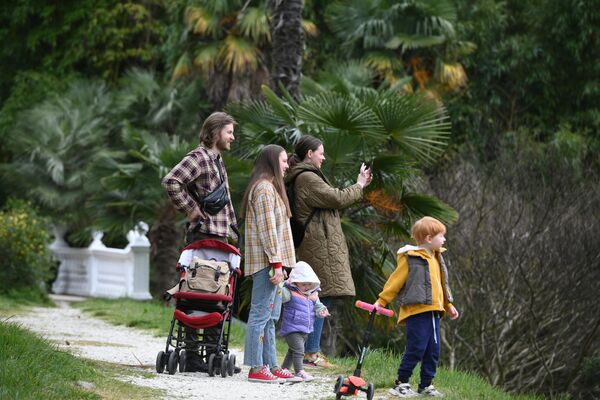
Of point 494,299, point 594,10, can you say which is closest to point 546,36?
point 594,10

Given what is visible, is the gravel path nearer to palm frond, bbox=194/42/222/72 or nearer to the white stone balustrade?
the white stone balustrade

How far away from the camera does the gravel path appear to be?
7578 millimetres

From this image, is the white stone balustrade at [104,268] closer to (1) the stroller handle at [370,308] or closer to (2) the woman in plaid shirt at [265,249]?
(2) the woman in plaid shirt at [265,249]

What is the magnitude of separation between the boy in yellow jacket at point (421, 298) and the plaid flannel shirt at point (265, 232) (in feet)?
2.80

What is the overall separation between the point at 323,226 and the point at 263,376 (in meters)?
1.43

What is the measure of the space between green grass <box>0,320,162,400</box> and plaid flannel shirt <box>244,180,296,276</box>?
1.23 meters

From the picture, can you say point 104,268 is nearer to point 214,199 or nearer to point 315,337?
point 315,337

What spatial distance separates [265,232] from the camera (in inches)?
319

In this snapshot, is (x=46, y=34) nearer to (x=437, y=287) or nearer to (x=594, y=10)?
(x=594, y=10)

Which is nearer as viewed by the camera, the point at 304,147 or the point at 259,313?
the point at 259,313

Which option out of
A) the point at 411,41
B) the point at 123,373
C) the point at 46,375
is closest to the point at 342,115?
the point at 123,373

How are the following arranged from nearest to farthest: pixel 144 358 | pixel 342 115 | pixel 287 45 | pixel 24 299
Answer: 1. pixel 144 358
2. pixel 342 115
3. pixel 287 45
4. pixel 24 299

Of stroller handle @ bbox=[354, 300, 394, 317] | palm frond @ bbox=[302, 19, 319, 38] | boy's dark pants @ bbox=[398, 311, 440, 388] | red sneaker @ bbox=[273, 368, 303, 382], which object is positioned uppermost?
palm frond @ bbox=[302, 19, 319, 38]

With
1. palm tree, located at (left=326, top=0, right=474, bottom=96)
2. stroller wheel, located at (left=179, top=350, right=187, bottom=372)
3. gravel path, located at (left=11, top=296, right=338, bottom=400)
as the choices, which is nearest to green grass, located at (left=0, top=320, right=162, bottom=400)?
gravel path, located at (left=11, top=296, right=338, bottom=400)
